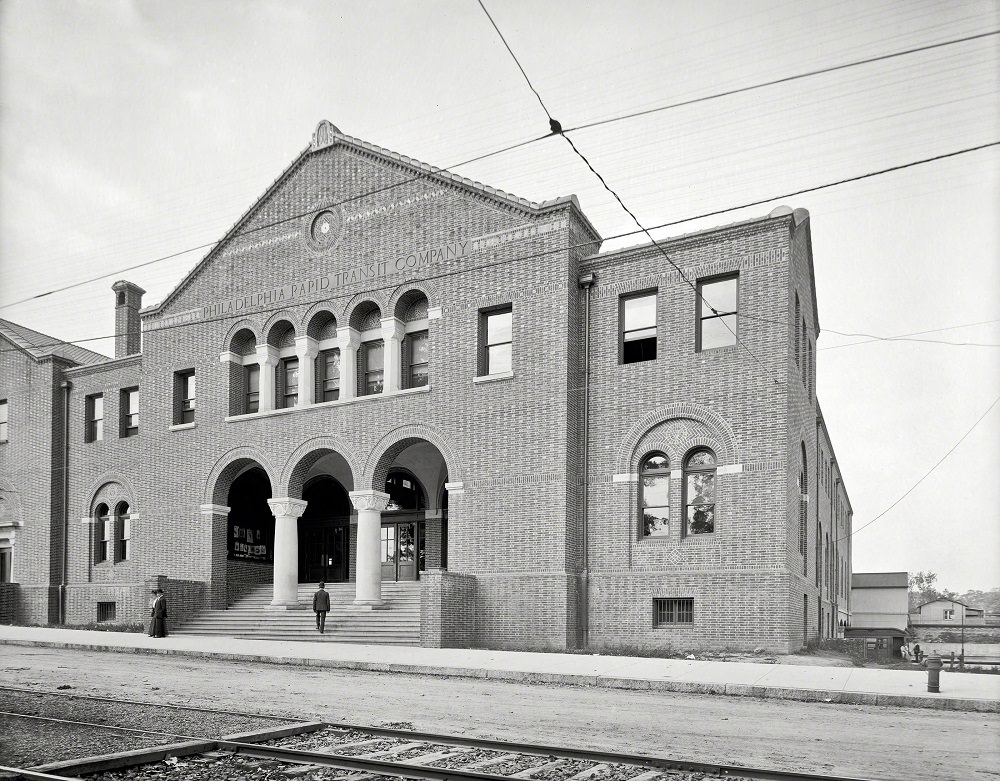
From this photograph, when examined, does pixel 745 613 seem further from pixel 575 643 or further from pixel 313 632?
pixel 313 632

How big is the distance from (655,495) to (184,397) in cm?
1506

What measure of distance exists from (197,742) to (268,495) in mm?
22290

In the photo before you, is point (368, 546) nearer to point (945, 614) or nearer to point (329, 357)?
point (329, 357)

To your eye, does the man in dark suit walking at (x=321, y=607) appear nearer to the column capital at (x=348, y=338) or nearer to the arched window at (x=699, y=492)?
the column capital at (x=348, y=338)

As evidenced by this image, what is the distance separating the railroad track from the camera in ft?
26.8

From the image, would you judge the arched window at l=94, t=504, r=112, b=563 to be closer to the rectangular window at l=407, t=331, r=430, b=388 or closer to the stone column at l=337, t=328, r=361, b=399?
the stone column at l=337, t=328, r=361, b=399

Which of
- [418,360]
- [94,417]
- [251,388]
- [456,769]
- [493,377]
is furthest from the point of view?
[94,417]

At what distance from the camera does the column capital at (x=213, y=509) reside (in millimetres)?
27516

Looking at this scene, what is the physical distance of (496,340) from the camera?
78.6 ft

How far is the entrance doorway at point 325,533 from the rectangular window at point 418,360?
245 inches

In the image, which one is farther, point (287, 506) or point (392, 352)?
point (287, 506)

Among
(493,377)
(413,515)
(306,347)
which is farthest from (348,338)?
(413,515)

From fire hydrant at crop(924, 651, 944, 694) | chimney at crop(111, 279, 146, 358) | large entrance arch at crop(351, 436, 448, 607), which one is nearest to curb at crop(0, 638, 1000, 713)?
fire hydrant at crop(924, 651, 944, 694)

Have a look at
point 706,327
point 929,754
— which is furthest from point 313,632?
point 929,754
